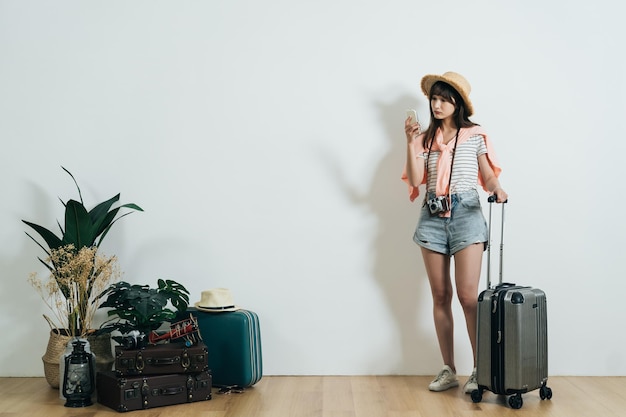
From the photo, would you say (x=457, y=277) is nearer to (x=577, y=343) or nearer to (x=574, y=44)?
(x=577, y=343)

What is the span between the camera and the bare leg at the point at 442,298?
3.92m

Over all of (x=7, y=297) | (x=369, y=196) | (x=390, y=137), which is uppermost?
(x=390, y=137)

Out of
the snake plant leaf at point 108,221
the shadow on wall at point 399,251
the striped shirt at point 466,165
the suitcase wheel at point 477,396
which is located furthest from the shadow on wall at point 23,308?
the suitcase wheel at point 477,396

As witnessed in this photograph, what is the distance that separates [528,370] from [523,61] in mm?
1640

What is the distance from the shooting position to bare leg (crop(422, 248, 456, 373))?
3924 millimetres

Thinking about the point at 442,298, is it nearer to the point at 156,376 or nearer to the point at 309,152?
the point at 309,152

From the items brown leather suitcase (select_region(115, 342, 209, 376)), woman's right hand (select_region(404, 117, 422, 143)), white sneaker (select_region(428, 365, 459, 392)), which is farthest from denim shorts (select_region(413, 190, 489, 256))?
brown leather suitcase (select_region(115, 342, 209, 376))

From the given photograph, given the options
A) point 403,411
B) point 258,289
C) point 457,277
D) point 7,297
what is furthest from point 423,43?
point 7,297

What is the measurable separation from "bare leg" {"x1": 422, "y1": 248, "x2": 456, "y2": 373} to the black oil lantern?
1.65 meters

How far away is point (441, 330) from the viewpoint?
3984mm

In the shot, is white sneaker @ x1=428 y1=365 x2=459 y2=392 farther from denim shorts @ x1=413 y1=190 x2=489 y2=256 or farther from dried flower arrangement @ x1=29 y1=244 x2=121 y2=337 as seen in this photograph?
dried flower arrangement @ x1=29 y1=244 x2=121 y2=337

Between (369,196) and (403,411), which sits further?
(369,196)

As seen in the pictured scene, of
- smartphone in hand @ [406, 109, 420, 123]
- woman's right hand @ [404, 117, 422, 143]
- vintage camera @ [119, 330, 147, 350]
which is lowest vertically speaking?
vintage camera @ [119, 330, 147, 350]

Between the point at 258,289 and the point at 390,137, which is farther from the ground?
the point at 390,137
